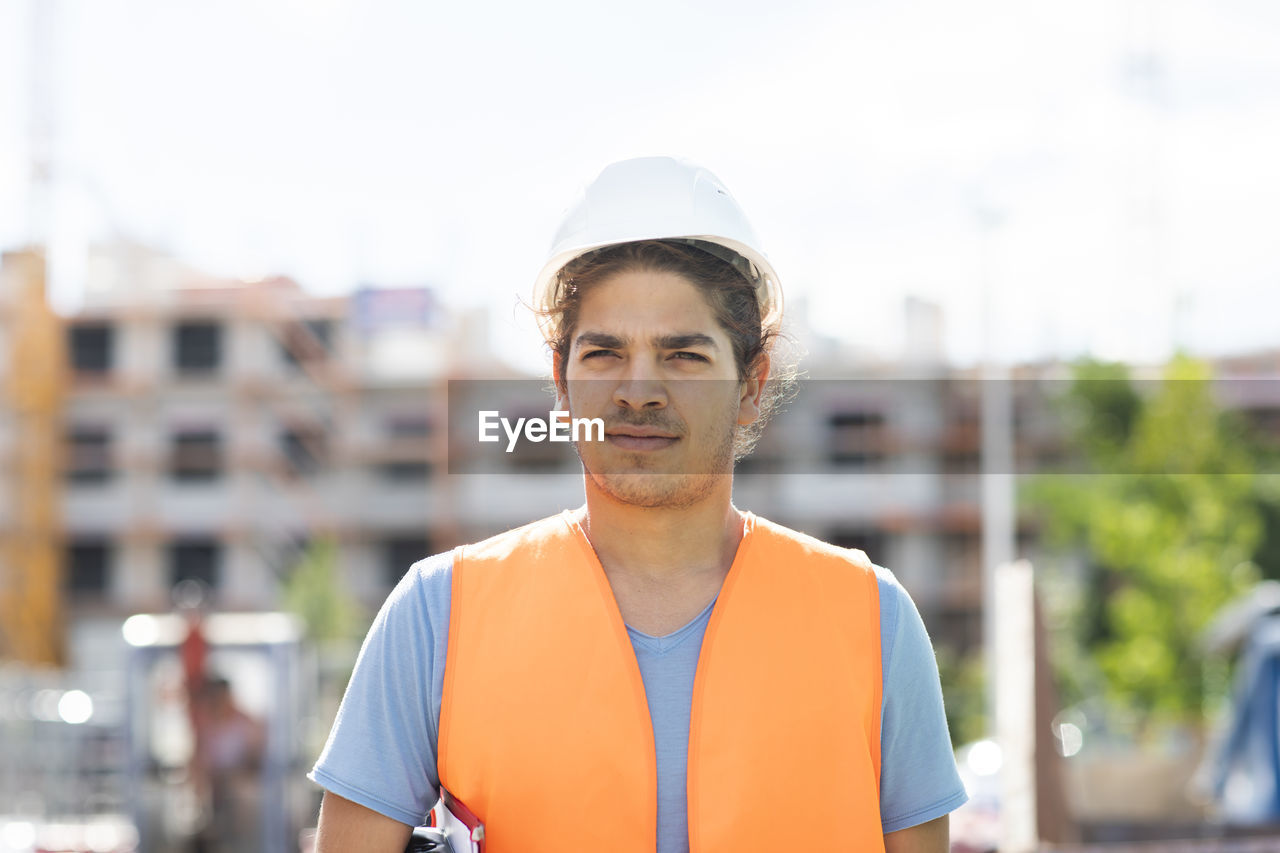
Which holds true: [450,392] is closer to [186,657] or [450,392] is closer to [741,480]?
[186,657]

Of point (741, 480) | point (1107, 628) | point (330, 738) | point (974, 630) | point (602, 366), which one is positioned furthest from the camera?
point (741, 480)

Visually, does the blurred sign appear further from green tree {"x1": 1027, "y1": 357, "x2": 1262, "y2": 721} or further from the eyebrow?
the eyebrow

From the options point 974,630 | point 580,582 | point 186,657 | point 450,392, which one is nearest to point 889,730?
point 580,582

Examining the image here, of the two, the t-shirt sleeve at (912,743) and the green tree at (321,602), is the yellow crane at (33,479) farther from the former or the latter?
the t-shirt sleeve at (912,743)

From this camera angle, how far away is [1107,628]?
3025 centimetres

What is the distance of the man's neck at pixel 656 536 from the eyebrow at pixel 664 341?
0.20 m

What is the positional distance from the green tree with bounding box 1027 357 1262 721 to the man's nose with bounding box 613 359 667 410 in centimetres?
1866

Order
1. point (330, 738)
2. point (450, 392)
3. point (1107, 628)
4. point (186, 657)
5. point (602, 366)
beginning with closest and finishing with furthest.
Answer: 1. point (330, 738)
2. point (602, 366)
3. point (450, 392)
4. point (186, 657)
5. point (1107, 628)

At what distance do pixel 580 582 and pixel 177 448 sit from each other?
143ft

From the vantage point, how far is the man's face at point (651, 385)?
1.78 metres

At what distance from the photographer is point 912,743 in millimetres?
1829

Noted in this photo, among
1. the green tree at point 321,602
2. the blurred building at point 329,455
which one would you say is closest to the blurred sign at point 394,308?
the blurred building at point 329,455

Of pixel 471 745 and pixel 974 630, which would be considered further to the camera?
pixel 974 630

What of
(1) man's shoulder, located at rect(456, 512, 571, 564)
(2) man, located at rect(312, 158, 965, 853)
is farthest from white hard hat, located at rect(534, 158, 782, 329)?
(1) man's shoulder, located at rect(456, 512, 571, 564)
